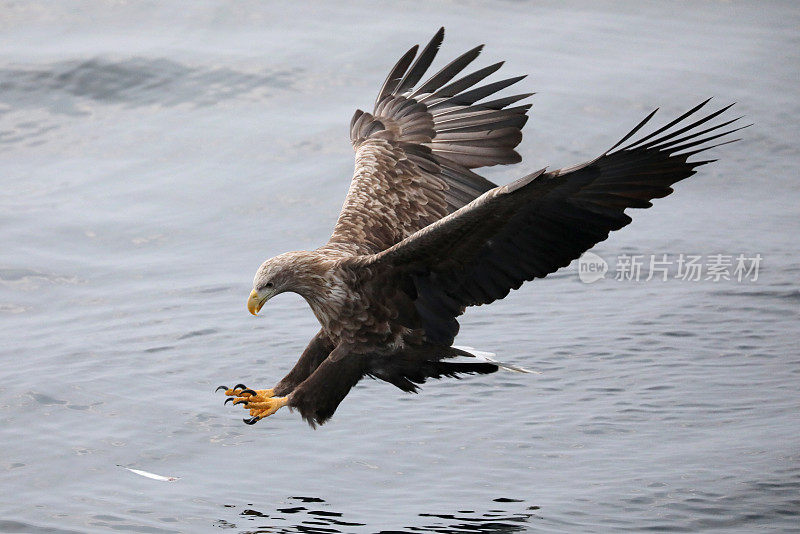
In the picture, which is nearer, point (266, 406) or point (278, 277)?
point (278, 277)

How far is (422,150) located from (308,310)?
1832 millimetres

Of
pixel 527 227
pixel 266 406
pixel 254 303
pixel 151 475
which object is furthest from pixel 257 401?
pixel 527 227

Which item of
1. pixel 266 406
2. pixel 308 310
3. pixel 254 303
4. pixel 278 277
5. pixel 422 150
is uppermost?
pixel 422 150

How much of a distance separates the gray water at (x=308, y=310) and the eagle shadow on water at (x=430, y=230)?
1.56ft

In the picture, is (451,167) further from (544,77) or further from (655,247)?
(544,77)

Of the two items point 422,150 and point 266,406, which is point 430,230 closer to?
point 266,406

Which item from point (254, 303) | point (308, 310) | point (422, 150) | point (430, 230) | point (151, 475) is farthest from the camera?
point (308, 310)

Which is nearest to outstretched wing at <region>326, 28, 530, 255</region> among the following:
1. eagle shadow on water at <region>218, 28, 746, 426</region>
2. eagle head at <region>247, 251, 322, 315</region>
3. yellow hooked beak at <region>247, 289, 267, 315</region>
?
eagle shadow on water at <region>218, 28, 746, 426</region>

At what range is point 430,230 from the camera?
5.88 meters

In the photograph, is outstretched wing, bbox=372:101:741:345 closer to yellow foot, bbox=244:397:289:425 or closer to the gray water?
yellow foot, bbox=244:397:289:425

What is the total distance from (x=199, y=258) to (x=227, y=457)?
321 centimetres

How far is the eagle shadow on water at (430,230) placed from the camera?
572 centimetres

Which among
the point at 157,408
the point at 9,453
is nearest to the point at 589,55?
the point at 157,408

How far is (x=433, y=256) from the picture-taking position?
20.2 feet
